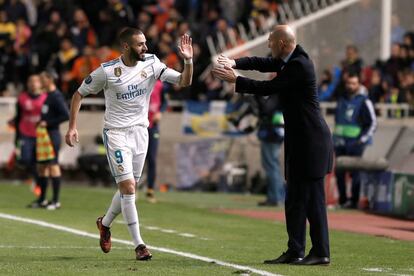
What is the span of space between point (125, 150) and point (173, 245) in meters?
1.77

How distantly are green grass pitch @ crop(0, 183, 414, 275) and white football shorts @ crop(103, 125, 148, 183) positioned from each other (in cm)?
81

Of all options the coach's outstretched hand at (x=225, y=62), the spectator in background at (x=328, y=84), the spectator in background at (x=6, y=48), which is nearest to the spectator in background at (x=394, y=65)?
Answer: the spectator in background at (x=328, y=84)

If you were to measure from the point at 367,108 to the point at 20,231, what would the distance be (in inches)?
301

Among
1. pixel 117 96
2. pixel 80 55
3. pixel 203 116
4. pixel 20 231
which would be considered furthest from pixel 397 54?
pixel 117 96

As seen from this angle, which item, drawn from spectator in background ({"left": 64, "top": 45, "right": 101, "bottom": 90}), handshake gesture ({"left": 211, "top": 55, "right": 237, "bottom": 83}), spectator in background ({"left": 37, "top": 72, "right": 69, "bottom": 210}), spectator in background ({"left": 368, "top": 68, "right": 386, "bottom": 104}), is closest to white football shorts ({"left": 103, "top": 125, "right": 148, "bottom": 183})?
handshake gesture ({"left": 211, "top": 55, "right": 237, "bottom": 83})

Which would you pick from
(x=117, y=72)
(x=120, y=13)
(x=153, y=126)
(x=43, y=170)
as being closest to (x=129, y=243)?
(x=117, y=72)

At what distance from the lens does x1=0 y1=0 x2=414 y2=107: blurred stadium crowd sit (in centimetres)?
2575

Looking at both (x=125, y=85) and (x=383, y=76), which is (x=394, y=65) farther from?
(x=125, y=85)

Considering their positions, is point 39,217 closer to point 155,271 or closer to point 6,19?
point 155,271

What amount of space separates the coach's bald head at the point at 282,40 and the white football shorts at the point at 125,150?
5.24 feet

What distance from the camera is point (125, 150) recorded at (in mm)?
12281

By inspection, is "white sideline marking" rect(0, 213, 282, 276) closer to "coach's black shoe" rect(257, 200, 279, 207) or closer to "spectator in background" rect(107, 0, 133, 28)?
"coach's black shoe" rect(257, 200, 279, 207)

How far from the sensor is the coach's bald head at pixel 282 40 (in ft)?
38.3

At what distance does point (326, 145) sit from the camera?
39.0 ft
